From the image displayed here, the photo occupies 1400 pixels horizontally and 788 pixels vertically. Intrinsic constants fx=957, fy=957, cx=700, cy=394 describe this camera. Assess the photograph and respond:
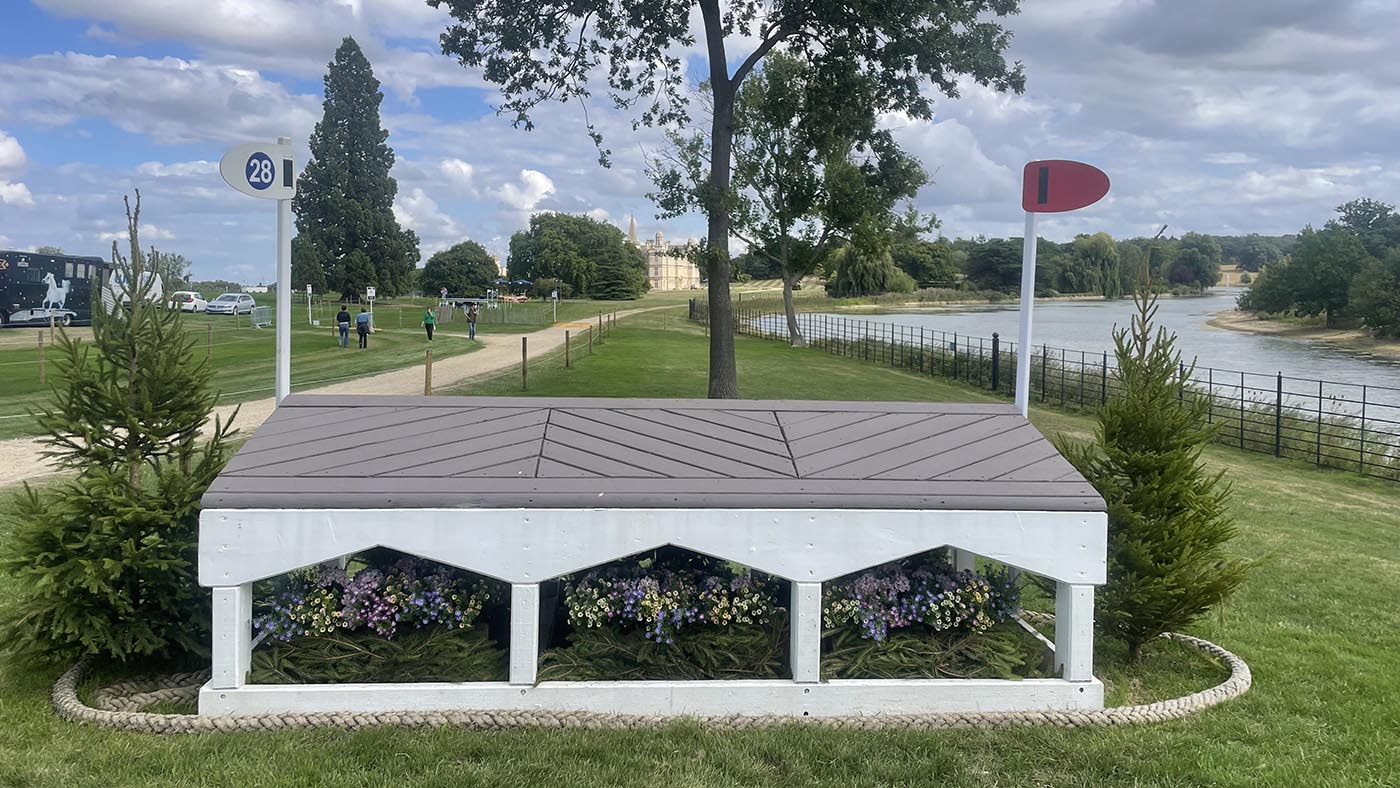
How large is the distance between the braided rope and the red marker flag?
108 inches

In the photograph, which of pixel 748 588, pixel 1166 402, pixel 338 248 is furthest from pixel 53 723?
pixel 338 248

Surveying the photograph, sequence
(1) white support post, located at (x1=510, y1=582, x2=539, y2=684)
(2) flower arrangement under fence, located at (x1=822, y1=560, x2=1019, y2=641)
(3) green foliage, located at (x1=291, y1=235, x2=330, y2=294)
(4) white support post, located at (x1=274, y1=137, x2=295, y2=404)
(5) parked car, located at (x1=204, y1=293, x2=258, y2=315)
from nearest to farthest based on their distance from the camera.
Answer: (1) white support post, located at (x1=510, y1=582, x2=539, y2=684)
(2) flower arrangement under fence, located at (x1=822, y1=560, x2=1019, y2=641)
(4) white support post, located at (x1=274, y1=137, x2=295, y2=404)
(5) parked car, located at (x1=204, y1=293, x2=258, y2=315)
(3) green foliage, located at (x1=291, y1=235, x2=330, y2=294)

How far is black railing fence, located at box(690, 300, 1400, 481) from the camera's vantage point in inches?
723

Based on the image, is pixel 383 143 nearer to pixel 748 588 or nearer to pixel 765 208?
pixel 765 208

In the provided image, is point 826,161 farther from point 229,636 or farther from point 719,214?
point 229,636

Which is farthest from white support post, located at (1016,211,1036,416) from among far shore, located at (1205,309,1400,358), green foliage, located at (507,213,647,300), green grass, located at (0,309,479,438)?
green foliage, located at (507,213,647,300)

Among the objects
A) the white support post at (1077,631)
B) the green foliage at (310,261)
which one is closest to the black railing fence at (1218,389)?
the white support post at (1077,631)

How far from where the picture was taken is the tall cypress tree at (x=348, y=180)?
62.8m

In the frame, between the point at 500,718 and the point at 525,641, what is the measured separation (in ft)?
1.16

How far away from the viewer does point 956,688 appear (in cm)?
460

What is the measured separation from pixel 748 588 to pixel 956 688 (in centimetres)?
110

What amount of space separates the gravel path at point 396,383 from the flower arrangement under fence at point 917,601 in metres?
3.37

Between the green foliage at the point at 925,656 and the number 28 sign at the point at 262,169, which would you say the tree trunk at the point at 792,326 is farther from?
the green foliage at the point at 925,656

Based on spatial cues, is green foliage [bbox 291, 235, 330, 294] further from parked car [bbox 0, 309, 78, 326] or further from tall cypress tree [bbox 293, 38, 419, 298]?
parked car [bbox 0, 309, 78, 326]
